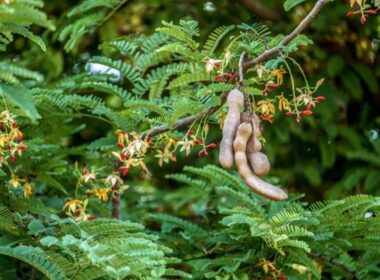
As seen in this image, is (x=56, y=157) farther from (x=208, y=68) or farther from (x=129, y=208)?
(x=208, y=68)

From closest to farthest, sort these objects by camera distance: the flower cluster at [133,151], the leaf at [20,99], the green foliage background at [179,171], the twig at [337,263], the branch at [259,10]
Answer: the leaf at [20,99], the green foliage background at [179,171], the flower cluster at [133,151], the twig at [337,263], the branch at [259,10]

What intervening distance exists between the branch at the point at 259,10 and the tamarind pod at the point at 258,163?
201 cm

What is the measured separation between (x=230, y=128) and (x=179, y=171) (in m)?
2.51

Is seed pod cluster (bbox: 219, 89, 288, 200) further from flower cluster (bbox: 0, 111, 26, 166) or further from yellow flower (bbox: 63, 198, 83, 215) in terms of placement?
yellow flower (bbox: 63, 198, 83, 215)

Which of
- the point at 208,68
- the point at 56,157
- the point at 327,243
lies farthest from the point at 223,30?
the point at 56,157

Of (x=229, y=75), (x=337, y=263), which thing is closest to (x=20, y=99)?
(x=229, y=75)

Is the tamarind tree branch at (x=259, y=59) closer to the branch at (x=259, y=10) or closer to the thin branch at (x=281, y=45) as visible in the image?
the thin branch at (x=281, y=45)

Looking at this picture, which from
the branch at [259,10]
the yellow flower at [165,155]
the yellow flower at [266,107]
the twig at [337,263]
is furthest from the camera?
the branch at [259,10]

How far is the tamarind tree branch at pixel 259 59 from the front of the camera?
2059 mm

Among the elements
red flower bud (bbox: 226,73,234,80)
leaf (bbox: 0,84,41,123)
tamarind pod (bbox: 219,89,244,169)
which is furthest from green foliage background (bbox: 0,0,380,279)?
tamarind pod (bbox: 219,89,244,169)

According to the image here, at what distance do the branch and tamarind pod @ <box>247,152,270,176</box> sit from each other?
6.58 ft

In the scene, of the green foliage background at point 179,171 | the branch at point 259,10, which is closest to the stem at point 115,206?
the green foliage background at point 179,171

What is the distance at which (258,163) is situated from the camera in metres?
1.88

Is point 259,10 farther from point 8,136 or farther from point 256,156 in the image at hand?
point 256,156
